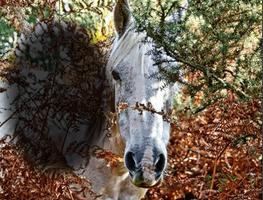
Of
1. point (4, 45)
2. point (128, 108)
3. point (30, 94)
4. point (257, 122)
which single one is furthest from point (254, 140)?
point (4, 45)

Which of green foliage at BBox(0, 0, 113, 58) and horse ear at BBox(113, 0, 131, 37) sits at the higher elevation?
green foliage at BBox(0, 0, 113, 58)

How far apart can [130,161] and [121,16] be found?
2.73 ft

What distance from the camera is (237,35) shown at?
2.68m

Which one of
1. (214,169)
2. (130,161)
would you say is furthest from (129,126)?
(214,169)

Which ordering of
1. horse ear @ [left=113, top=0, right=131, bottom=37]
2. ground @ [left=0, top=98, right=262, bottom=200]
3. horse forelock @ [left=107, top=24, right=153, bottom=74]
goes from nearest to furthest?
ground @ [left=0, top=98, right=262, bottom=200] → horse forelock @ [left=107, top=24, right=153, bottom=74] → horse ear @ [left=113, top=0, right=131, bottom=37]

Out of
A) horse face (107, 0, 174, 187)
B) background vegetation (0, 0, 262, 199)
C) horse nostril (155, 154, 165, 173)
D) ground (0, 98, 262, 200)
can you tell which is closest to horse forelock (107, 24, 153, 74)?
horse face (107, 0, 174, 187)

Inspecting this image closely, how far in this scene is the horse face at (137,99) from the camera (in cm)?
308

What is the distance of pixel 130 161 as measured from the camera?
10.3 feet

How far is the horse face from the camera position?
10.1 ft

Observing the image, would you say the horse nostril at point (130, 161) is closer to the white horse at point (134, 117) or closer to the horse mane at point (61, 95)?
the white horse at point (134, 117)

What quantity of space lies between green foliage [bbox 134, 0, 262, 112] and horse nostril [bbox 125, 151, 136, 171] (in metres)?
0.49

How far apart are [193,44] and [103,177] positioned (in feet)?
4.23

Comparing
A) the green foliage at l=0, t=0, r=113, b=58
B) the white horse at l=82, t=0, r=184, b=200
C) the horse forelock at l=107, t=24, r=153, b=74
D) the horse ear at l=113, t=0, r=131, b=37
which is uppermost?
the green foliage at l=0, t=0, r=113, b=58

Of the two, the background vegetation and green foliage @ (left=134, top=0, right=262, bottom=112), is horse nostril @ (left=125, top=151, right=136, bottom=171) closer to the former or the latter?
the background vegetation
